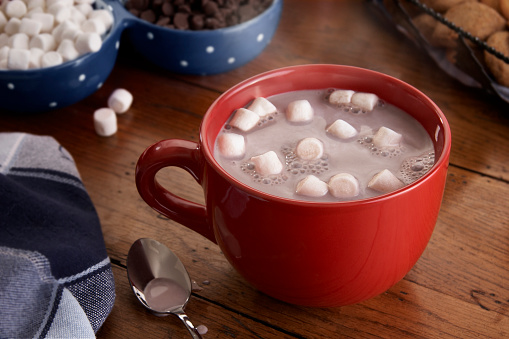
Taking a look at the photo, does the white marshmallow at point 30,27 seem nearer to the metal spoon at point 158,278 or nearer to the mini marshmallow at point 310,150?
the metal spoon at point 158,278

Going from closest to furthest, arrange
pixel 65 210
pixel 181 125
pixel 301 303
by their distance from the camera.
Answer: pixel 301 303
pixel 65 210
pixel 181 125

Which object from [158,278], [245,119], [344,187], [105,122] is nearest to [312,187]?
[344,187]

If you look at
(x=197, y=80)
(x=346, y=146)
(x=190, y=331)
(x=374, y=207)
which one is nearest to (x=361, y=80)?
(x=346, y=146)

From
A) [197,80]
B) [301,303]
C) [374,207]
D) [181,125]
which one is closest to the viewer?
[374,207]

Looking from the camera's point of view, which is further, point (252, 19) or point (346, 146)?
point (252, 19)

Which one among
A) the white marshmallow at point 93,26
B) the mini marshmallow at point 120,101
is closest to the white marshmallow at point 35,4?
the white marshmallow at point 93,26

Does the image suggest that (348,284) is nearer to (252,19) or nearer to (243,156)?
(243,156)
